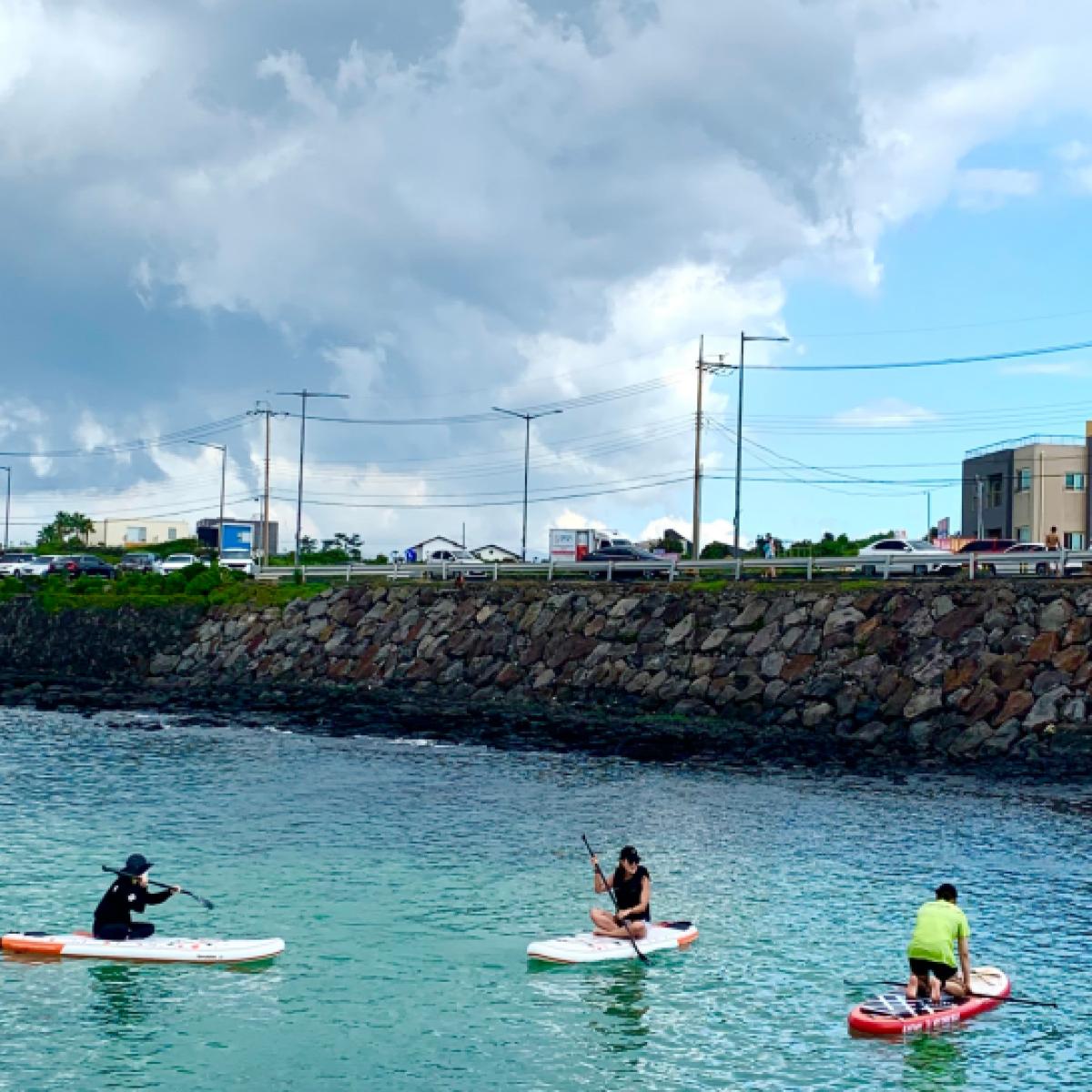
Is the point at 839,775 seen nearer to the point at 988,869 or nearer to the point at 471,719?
the point at 988,869

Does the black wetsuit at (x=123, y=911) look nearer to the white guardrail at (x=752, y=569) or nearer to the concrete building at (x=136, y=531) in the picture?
the white guardrail at (x=752, y=569)

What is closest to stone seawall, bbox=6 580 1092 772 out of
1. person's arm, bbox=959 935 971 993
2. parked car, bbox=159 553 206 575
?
person's arm, bbox=959 935 971 993

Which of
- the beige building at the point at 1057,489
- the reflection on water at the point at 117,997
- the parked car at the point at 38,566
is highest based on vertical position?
the beige building at the point at 1057,489

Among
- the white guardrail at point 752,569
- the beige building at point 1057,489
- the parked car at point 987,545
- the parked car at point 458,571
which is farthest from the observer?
the beige building at point 1057,489

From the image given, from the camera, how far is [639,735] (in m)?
50.8

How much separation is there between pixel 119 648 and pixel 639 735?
3741 cm

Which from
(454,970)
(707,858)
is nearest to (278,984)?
(454,970)

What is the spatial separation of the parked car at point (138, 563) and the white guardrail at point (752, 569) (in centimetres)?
2908

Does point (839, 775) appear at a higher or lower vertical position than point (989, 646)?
lower

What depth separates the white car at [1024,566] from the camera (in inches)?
2060

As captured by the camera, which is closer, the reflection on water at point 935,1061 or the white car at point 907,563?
the reflection on water at point 935,1061

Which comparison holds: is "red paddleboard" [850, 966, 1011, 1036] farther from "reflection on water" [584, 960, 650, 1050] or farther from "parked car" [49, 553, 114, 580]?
"parked car" [49, 553, 114, 580]

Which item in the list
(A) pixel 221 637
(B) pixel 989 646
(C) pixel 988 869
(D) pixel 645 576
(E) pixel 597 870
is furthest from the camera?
(A) pixel 221 637

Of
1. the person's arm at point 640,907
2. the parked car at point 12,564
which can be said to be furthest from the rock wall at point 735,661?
the parked car at point 12,564
